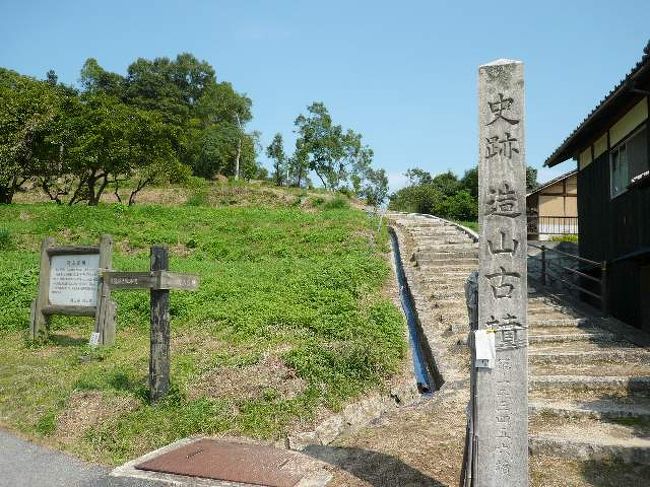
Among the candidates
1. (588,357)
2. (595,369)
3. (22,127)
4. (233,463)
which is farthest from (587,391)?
(22,127)

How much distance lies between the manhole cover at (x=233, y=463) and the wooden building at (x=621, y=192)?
778 cm

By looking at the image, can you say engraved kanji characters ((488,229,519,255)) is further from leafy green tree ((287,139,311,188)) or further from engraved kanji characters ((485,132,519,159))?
leafy green tree ((287,139,311,188))

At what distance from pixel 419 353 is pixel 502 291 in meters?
6.21

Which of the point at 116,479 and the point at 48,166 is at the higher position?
the point at 48,166

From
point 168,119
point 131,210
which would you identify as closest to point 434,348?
point 131,210

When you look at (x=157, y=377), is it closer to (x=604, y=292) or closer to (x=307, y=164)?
(x=604, y=292)

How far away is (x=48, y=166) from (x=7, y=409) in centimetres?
2572

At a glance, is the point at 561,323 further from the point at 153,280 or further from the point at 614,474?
the point at 153,280

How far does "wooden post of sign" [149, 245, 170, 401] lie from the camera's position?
689 centimetres

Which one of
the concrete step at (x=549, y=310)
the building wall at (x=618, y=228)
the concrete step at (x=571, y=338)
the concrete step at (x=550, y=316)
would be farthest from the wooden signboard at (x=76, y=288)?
the building wall at (x=618, y=228)

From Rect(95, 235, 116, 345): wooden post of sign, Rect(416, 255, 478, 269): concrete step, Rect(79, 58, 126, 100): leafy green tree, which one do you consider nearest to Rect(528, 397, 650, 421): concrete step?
Rect(95, 235, 116, 345): wooden post of sign

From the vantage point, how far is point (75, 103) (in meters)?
29.6

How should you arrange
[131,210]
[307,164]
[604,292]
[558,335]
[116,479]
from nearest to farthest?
[116,479] → [558,335] → [604,292] → [131,210] → [307,164]

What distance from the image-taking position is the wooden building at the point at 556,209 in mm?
31891
